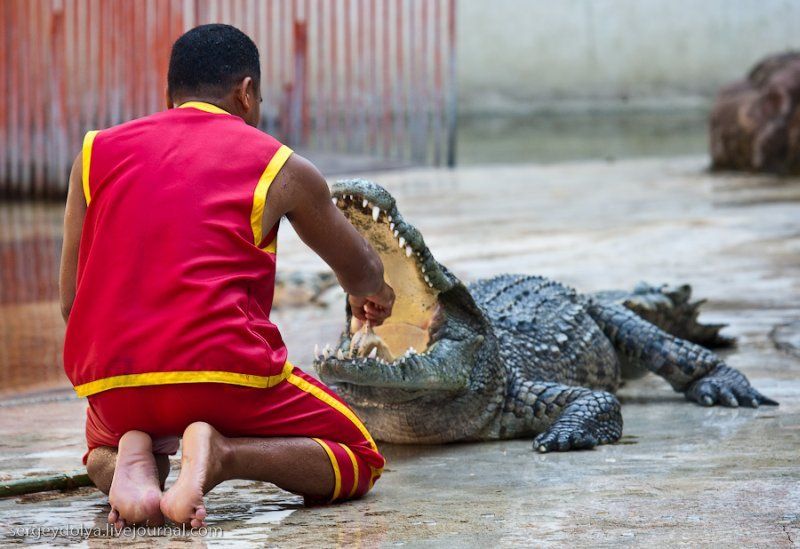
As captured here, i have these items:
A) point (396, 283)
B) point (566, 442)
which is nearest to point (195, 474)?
point (396, 283)

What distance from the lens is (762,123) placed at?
44.7ft

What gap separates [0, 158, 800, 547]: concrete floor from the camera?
2.73 m

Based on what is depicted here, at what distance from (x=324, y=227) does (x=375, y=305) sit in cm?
38

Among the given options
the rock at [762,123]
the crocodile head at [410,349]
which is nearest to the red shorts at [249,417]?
the crocodile head at [410,349]

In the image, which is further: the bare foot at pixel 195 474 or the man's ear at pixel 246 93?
the man's ear at pixel 246 93

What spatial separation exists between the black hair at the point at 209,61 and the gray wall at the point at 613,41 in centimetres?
1657

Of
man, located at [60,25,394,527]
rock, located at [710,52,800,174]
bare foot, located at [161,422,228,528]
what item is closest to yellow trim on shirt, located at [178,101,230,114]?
man, located at [60,25,394,527]

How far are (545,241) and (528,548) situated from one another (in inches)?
253

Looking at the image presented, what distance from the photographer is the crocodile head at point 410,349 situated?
3648mm

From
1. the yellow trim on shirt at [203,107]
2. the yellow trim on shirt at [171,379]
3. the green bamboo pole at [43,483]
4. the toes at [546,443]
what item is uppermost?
the yellow trim on shirt at [203,107]

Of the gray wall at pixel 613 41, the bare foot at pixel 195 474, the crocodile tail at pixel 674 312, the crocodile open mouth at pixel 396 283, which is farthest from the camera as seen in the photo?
the gray wall at pixel 613 41

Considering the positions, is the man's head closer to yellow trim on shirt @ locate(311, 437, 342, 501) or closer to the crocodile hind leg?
yellow trim on shirt @ locate(311, 437, 342, 501)

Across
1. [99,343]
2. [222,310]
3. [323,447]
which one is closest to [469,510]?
[323,447]

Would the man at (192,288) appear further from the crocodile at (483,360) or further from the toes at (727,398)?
the toes at (727,398)
